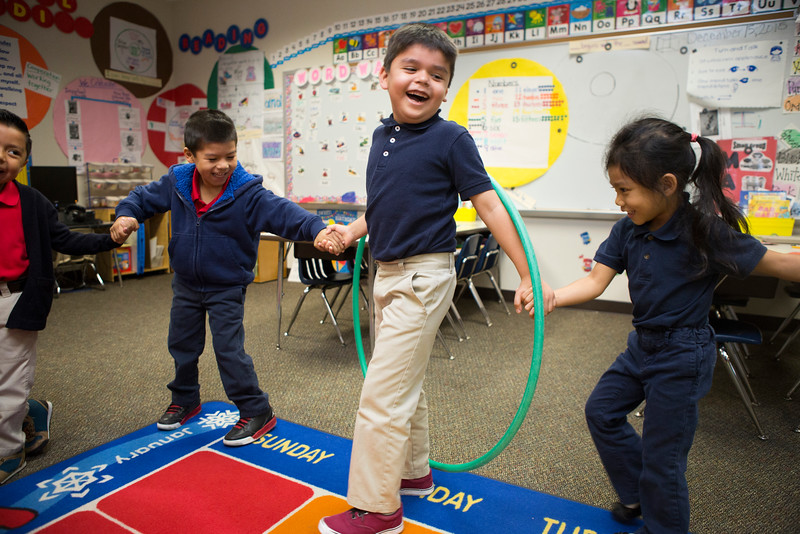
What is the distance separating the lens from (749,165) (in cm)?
411

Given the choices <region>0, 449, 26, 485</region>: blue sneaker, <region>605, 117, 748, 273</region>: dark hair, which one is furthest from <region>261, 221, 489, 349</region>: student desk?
<region>605, 117, 748, 273</region>: dark hair

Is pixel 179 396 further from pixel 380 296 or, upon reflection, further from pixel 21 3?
pixel 21 3

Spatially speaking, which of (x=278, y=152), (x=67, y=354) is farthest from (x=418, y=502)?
(x=278, y=152)

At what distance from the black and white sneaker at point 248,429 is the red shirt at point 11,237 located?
97 cm

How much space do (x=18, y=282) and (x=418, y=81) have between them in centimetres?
157

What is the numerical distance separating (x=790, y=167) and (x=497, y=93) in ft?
7.95

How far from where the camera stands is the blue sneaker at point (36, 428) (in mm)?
2016

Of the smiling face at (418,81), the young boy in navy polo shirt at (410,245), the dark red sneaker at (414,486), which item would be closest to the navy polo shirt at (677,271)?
the young boy in navy polo shirt at (410,245)

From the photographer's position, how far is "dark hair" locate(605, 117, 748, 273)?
4.26 ft

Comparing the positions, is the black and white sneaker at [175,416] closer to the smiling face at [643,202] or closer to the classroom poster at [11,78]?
the smiling face at [643,202]

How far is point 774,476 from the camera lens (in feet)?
6.50

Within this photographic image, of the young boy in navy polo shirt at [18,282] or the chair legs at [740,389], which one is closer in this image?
the young boy in navy polo shirt at [18,282]

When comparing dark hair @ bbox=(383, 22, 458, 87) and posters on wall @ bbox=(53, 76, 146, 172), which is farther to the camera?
posters on wall @ bbox=(53, 76, 146, 172)

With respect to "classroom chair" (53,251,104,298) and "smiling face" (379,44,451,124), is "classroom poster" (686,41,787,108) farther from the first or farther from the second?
"classroom chair" (53,251,104,298)
